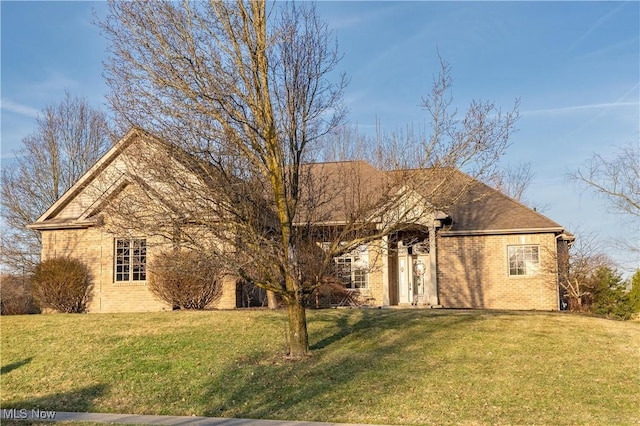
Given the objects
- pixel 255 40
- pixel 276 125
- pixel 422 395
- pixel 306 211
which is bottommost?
pixel 422 395

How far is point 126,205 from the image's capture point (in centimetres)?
1202

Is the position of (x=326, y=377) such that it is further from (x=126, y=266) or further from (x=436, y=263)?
(x=126, y=266)

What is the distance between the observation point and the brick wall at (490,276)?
2228 centimetres

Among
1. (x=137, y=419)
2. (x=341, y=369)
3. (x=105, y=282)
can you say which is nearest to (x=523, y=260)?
(x=341, y=369)

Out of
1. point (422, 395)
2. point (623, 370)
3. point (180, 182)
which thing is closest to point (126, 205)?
point (180, 182)

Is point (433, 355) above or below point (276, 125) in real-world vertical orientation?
below

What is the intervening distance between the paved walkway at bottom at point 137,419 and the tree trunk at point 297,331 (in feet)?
11.1

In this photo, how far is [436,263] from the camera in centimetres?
2256

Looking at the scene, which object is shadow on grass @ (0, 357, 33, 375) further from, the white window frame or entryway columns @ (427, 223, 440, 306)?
entryway columns @ (427, 223, 440, 306)

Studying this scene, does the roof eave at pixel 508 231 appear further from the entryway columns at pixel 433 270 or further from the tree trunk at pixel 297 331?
the tree trunk at pixel 297 331

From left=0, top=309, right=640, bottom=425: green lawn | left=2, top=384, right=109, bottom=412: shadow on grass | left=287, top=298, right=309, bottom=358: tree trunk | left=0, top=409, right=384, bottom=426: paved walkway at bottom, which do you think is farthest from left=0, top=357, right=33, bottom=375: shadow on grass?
left=287, top=298, right=309, bottom=358: tree trunk

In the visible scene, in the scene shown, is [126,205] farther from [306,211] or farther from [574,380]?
[574,380]

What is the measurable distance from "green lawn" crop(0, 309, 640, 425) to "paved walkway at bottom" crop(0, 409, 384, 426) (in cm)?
33

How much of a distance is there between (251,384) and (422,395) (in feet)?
10.0
